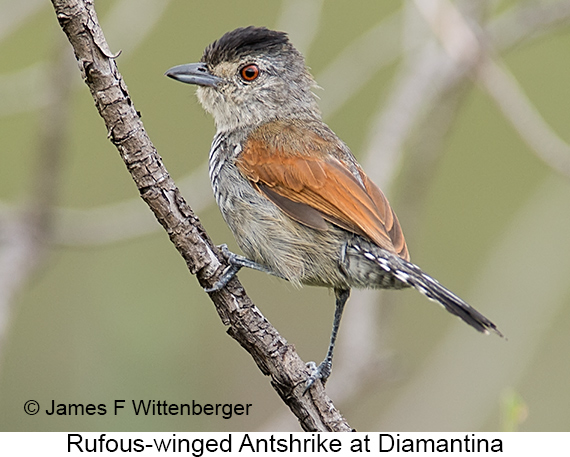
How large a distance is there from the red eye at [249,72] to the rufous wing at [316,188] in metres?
0.51

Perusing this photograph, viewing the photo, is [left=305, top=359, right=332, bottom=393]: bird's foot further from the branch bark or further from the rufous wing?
the rufous wing

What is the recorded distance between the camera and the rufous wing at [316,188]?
11.7 ft

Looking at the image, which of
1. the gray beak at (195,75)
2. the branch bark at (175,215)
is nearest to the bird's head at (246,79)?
the gray beak at (195,75)

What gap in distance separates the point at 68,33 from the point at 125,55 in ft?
8.71

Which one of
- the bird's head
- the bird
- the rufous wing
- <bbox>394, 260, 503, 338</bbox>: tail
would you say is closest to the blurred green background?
the bird's head

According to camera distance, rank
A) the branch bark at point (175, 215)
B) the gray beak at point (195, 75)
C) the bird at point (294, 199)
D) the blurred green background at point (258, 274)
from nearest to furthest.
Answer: the branch bark at point (175, 215), the bird at point (294, 199), the gray beak at point (195, 75), the blurred green background at point (258, 274)

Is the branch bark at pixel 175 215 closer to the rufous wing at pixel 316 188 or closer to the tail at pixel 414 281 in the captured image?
the tail at pixel 414 281

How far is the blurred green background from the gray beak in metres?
0.37

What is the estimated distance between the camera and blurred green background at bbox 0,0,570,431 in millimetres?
4617

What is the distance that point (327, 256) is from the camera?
3576 millimetres

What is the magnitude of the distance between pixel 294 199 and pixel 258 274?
8.53 ft

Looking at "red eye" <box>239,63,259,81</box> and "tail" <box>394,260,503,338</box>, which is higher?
"red eye" <box>239,63,259,81</box>
